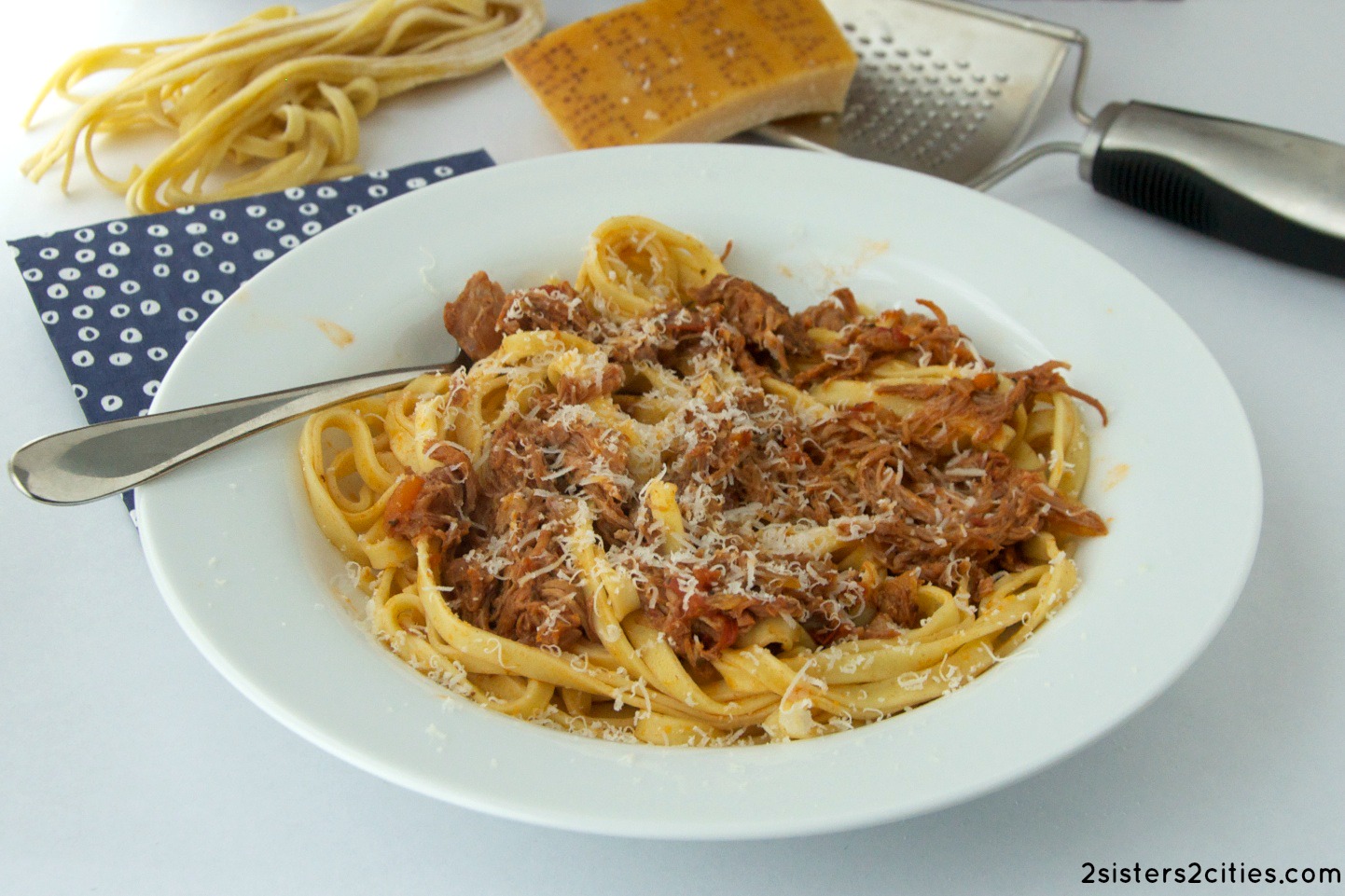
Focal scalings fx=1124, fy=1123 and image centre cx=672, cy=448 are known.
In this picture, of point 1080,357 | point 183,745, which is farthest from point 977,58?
point 183,745

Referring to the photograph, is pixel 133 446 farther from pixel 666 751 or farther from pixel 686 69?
pixel 686 69

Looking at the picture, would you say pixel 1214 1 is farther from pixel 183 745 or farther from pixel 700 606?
pixel 183 745

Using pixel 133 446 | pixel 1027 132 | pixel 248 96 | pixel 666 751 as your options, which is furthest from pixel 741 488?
pixel 248 96

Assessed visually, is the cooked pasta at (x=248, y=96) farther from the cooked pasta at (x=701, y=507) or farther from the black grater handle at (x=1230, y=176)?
the black grater handle at (x=1230, y=176)

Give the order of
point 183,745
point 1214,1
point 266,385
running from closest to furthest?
point 183,745, point 266,385, point 1214,1

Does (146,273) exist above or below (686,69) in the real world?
below

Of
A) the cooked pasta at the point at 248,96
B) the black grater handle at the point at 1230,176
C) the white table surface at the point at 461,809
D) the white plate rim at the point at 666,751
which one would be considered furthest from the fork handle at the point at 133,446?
→ the black grater handle at the point at 1230,176
